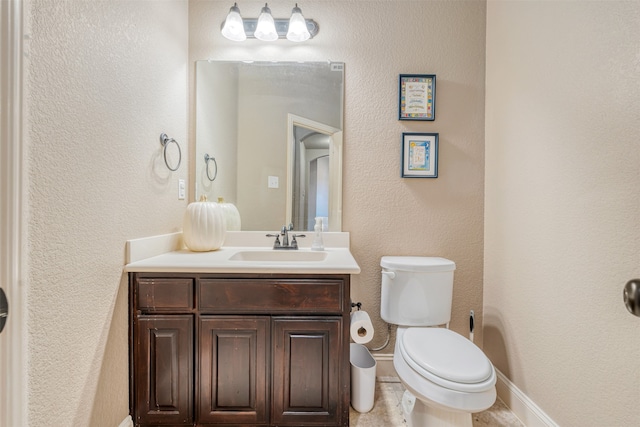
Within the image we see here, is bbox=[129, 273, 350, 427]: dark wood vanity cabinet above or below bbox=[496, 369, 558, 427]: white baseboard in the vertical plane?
above

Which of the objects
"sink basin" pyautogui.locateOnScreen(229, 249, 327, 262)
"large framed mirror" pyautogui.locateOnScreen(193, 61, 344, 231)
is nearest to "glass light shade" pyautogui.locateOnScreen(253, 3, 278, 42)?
"large framed mirror" pyautogui.locateOnScreen(193, 61, 344, 231)

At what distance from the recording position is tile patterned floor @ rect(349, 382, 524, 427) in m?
1.49

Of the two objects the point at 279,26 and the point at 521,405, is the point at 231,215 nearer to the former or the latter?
the point at 279,26

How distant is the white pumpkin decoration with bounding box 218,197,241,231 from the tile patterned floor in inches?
48.4

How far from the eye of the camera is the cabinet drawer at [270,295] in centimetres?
128

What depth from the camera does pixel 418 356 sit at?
1252 millimetres

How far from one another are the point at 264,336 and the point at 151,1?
167 cm

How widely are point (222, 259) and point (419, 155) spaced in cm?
131

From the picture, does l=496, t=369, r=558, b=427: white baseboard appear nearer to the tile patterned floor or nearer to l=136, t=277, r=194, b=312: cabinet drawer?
the tile patterned floor

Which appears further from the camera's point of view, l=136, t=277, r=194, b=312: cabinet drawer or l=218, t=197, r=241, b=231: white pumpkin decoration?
l=218, t=197, r=241, b=231: white pumpkin decoration

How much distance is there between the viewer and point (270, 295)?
1285 mm

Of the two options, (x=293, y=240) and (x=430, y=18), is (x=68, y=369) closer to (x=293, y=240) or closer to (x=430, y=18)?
(x=293, y=240)

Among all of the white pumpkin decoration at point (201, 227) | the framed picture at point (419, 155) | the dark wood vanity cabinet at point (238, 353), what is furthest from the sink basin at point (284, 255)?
the framed picture at point (419, 155)

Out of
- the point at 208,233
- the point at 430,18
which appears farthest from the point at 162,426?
the point at 430,18
